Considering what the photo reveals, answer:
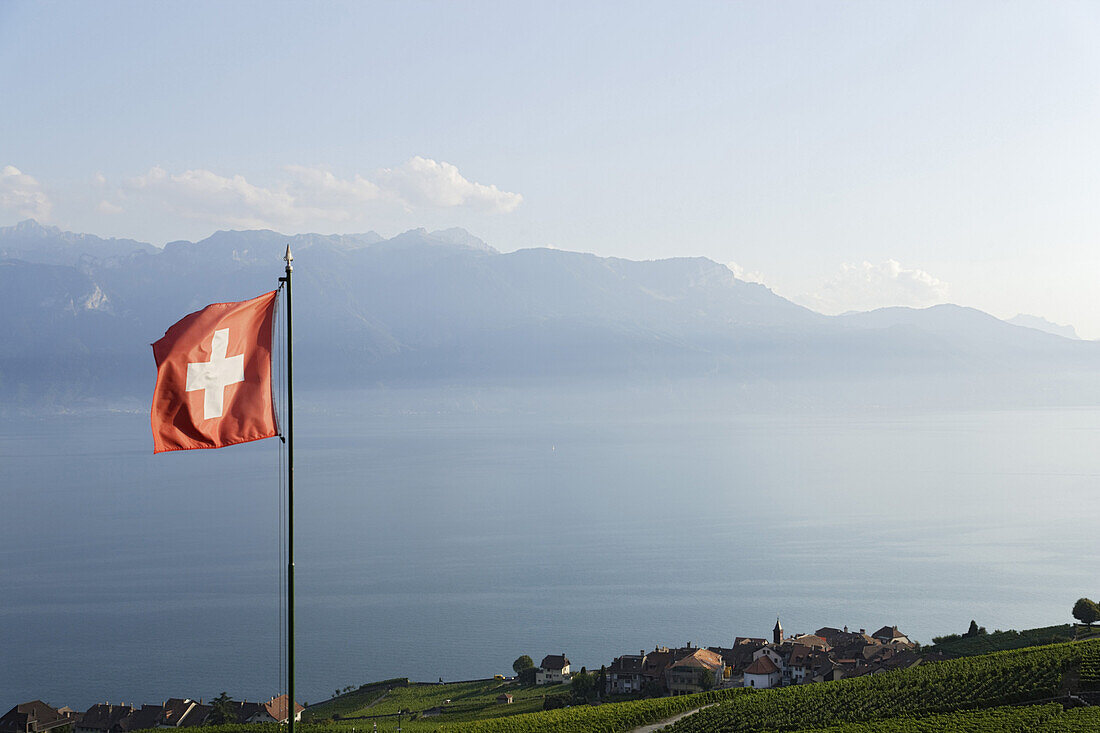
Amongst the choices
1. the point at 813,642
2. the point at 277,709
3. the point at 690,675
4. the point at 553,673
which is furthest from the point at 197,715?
the point at 813,642

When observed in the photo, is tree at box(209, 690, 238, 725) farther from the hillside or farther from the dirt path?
the dirt path

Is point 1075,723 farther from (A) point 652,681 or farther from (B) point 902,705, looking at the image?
(A) point 652,681

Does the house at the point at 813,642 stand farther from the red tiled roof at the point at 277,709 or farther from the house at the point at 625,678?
the red tiled roof at the point at 277,709

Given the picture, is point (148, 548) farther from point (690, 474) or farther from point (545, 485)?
point (690, 474)

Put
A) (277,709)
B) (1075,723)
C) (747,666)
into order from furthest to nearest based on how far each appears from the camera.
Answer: (747,666), (277,709), (1075,723)

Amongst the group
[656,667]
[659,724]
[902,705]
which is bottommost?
[656,667]

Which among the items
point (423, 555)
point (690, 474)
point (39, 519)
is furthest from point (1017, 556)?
point (39, 519)
